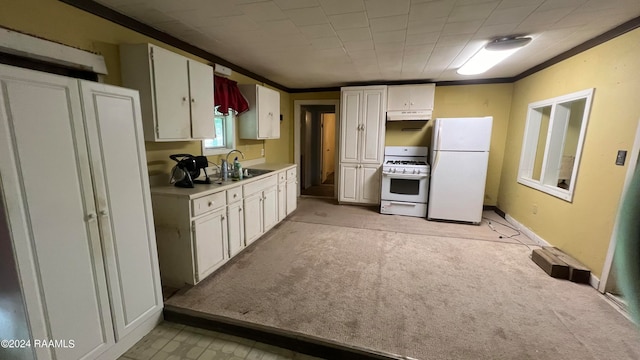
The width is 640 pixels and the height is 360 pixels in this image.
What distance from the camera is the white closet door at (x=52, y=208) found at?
46.5 inches

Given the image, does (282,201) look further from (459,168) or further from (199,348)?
(459,168)

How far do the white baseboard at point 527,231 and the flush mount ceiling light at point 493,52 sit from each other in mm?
2199

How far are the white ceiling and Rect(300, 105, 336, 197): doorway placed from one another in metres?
2.57

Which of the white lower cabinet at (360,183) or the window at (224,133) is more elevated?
the window at (224,133)

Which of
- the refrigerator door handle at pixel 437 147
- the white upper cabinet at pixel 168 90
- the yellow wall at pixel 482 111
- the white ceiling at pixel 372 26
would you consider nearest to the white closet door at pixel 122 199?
the white upper cabinet at pixel 168 90

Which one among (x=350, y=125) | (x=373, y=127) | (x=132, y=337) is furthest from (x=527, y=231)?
(x=132, y=337)

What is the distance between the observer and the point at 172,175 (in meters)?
2.39

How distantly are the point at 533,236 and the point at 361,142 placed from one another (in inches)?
109

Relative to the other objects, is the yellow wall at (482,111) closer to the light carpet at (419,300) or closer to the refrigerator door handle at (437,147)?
the refrigerator door handle at (437,147)

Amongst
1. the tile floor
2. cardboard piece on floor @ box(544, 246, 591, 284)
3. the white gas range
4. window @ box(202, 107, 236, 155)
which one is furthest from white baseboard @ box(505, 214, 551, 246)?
window @ box(202, 107, 236, 155)

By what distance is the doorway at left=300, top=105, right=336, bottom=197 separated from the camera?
19.4 ft

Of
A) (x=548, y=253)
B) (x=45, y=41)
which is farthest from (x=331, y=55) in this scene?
(x=548, y=253)

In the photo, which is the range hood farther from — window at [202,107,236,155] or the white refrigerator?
window at [202,107,236,155]

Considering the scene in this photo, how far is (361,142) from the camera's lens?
4.68 metres
